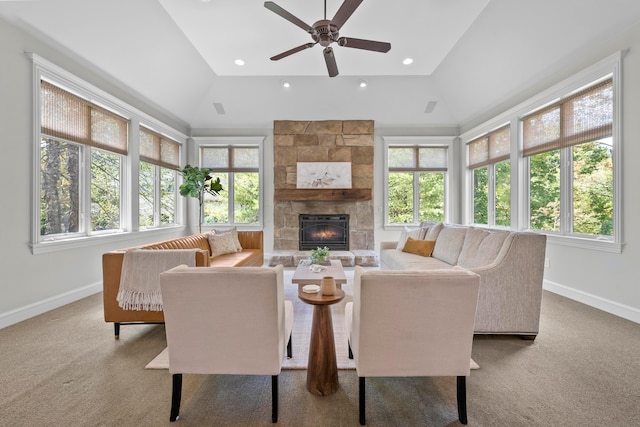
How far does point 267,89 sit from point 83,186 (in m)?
3.47

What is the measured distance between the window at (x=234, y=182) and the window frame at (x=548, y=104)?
478 centimetres

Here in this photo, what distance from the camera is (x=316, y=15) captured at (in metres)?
3.57

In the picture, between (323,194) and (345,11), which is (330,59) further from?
(323,194)

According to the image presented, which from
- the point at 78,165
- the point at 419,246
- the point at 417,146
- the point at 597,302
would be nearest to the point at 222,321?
the point at 419,246

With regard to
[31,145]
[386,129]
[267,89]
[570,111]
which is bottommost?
[31,145]

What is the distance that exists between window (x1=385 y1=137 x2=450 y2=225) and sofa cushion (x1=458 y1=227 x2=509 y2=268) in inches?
116

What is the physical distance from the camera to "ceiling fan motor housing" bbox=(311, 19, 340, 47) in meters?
2.59

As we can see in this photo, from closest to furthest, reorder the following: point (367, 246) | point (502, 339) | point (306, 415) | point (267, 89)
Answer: point (306, 415)
point (502, 339)
point (267, 89)
point (367, 246)

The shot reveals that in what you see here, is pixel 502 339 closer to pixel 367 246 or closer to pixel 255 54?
pixel 367 246

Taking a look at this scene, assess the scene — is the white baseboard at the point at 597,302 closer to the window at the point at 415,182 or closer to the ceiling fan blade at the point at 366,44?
the window at the point at 415,182

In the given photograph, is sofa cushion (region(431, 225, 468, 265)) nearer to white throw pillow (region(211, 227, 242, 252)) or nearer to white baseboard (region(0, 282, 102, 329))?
white throw pillow (region(211, 227, 242, 252))

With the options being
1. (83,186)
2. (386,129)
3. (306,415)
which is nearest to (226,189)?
(83,186)

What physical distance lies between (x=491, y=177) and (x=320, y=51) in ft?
12.5

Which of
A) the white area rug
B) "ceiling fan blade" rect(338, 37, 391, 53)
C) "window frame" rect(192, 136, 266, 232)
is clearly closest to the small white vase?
the white area rug
